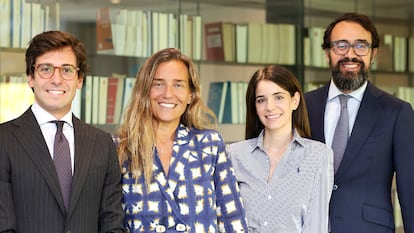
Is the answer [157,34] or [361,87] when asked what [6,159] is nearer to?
[361,87]

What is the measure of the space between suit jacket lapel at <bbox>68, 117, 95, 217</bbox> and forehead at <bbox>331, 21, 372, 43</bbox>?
4.73 feet

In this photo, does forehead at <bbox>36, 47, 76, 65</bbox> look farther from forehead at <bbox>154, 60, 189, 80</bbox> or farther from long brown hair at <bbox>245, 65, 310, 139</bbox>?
long brown hair at <bbox>245, 65, 310, 139</bbox>

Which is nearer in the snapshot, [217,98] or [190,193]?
[190,193]

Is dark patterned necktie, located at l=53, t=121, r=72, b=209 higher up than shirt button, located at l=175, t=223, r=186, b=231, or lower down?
higher up

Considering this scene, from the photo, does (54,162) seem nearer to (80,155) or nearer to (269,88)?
(80,155)

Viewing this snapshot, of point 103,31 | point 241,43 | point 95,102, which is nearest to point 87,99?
point 95,102

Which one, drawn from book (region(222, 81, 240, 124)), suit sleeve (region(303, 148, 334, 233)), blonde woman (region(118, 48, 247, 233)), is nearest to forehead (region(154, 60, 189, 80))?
blonde woman (region(118, 48, 247, 233))

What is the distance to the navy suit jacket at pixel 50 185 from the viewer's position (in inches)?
117

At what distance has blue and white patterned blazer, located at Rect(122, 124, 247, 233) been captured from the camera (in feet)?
10.8

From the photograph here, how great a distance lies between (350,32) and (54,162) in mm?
1709

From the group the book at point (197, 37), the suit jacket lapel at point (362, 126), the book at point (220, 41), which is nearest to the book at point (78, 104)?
the book at point (197, 37)

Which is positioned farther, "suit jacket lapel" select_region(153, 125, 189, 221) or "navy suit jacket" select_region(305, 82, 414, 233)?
"navy suit jacket" select_region(305, 82, 414, 233)

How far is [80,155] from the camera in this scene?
3152 mm

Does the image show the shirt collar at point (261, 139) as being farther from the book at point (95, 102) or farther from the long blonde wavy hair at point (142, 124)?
the book at point (95, 102)
